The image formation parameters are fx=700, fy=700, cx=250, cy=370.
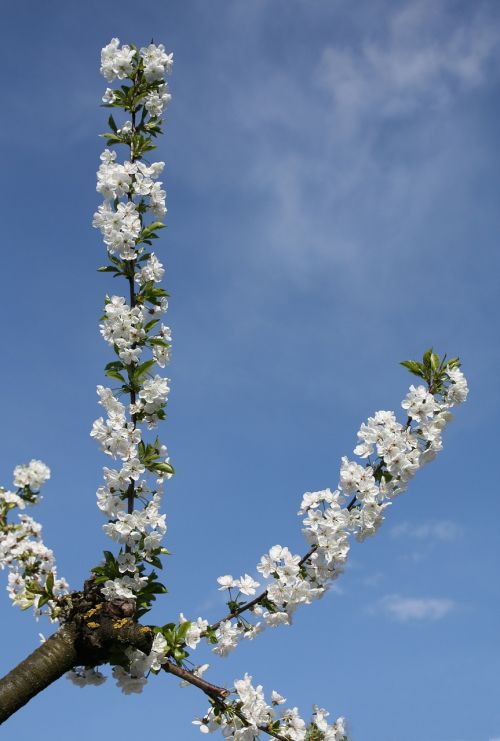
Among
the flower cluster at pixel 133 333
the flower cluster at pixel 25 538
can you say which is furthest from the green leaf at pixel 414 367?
the flower cluster at pixel 25 538

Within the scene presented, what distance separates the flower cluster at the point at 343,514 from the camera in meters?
5.56

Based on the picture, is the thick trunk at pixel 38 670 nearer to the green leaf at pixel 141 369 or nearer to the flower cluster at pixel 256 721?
the flower cluster at pixel 256 721

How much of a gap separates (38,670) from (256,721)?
66.2 inches

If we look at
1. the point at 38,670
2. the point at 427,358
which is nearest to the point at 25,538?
the point at 38,670

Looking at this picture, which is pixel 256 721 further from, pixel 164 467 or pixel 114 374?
pixel 114 374

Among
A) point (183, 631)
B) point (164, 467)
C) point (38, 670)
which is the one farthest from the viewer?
Result: point (164, 467)

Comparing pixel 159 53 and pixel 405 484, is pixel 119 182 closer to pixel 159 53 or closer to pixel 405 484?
pixel 159 53

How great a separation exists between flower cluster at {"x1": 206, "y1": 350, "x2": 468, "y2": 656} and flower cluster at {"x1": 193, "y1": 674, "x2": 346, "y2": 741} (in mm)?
417

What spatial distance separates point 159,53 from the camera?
6711 mm

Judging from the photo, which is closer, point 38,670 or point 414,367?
point 38,670

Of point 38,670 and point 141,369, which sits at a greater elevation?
point 141,369

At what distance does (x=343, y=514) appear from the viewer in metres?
5.60

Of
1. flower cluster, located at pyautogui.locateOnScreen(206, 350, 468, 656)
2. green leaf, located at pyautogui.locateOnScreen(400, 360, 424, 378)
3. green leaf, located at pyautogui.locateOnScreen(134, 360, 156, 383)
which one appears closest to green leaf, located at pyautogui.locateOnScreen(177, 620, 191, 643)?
flower cluster, located at pyautogui.locateOnScreen(206, 350, 468, 656)

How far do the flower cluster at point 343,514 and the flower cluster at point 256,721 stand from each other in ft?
1.37
